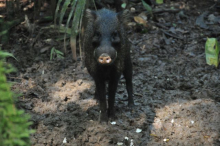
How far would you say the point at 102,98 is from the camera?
14.1 feet

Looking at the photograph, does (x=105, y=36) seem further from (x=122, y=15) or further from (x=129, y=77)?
(x=129, y=77)

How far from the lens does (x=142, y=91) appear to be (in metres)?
5.20

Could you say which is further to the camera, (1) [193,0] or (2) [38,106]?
(1) [193,0]

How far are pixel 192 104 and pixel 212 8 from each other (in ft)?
11.3

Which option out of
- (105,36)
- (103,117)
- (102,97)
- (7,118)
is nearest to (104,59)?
(105,36)

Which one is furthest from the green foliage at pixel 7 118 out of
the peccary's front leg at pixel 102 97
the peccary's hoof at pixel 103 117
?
the peccary's hoof at pixel 103 117

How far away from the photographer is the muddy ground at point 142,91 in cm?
419

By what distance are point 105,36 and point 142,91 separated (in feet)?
5.47

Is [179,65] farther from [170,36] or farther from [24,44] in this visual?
[24,44]

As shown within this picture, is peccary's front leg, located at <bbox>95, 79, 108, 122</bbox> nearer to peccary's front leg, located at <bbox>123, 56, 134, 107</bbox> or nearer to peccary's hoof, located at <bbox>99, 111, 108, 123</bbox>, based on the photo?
peccary's hoof, located at <bbox>99, 111, 108, 123</bbox>

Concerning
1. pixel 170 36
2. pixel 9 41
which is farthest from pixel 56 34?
pixel 170 36

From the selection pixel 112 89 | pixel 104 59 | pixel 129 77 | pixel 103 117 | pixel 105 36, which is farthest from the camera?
pixel 129 77

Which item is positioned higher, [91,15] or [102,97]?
[91,15]

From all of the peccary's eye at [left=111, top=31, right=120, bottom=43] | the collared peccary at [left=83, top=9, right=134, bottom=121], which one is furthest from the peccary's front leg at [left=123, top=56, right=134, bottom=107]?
the peccary's eye at [left=111, top=31, right=120, bottom=43]
